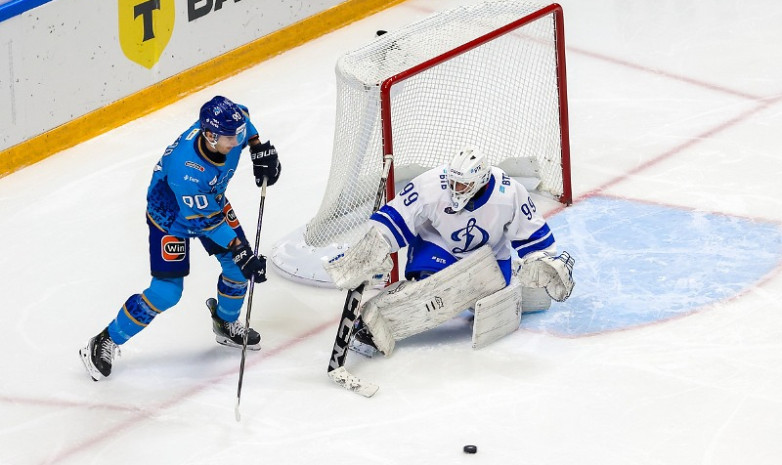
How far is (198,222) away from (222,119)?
0.38 m

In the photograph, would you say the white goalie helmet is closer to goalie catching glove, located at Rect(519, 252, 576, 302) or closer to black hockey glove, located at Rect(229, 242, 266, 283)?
goalie catching glove, located at Rect(519, 252, 576, 302)

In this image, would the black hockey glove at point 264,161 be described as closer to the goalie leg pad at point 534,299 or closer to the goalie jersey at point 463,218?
the goalie jersey at point 463,218

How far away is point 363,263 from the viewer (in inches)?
203

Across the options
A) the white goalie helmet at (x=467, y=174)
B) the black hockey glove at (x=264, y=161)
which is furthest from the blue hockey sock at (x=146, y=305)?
the white goalie helmet at (x=467, y=174)

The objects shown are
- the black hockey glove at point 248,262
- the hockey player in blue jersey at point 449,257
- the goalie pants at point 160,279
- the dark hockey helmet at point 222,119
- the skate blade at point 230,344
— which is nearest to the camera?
the dark hockey helmet at point 222,119

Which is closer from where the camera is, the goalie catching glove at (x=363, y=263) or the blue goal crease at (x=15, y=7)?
the goalie catching glove at (x=363, y=263)

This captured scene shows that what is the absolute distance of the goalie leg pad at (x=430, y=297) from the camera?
5211 mm

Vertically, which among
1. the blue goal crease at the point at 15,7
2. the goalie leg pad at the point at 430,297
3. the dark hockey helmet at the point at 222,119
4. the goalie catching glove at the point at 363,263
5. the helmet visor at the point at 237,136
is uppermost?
the dark hockey helmet at the point at 222,119

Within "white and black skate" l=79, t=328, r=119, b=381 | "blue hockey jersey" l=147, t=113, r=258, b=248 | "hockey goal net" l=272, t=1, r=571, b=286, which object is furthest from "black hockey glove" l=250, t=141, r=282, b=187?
"white and black skate" l=79, t=328, r=119, b=381

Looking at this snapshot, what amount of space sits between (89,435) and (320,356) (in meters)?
0.87

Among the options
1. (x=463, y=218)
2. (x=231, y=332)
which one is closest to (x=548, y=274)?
(x=463, y=218)

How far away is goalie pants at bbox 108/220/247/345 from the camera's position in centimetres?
505

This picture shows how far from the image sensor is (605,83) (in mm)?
7441

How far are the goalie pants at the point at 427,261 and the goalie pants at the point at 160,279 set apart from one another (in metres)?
0.60
